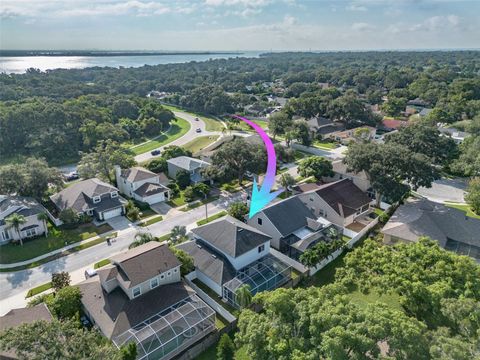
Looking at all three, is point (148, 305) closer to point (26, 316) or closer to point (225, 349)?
point (225, 349)

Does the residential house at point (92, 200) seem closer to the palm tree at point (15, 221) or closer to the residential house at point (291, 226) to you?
the palm tree at point (15, 221)

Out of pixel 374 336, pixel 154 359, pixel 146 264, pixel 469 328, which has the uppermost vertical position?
pixel 374 336

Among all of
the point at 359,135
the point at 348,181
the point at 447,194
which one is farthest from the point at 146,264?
the point at 359,135

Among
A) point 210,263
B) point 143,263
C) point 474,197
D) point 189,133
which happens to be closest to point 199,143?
point 189,133

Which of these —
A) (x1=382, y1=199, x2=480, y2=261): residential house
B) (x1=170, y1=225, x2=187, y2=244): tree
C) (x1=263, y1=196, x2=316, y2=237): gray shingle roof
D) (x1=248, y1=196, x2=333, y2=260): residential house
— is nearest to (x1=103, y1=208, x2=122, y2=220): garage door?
(x1=170, y1=225, x2=187, y2=244): tree

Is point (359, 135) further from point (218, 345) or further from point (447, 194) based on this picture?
point (218, 345)

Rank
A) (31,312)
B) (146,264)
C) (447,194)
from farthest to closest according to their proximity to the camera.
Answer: (447,194)
(146,264)
(31,312)
